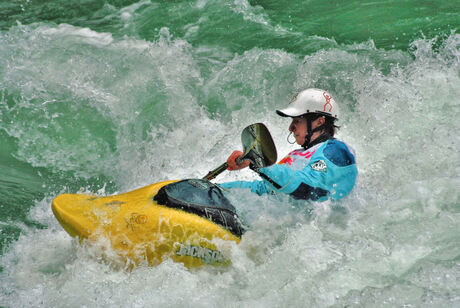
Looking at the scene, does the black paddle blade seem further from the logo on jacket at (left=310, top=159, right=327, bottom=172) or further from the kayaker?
the logo on jacket at (left=310, top=159, right=327, bottom=172)

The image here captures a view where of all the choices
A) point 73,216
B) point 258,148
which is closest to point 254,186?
point 258,148

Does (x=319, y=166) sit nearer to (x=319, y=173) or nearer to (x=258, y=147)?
(x=319, y=173)

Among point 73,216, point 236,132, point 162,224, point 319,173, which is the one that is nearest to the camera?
point 162,224

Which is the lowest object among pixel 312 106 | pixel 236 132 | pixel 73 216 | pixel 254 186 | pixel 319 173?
pixel 236 132

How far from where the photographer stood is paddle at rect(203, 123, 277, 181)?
3451 mm

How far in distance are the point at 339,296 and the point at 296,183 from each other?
2.73 feet

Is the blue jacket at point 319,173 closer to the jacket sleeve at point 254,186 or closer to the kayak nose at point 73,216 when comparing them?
the jacket sleeve at point 254,186

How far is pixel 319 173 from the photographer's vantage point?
351 centimetres

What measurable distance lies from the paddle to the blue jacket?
2.9 inches

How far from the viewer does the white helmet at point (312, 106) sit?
391cm

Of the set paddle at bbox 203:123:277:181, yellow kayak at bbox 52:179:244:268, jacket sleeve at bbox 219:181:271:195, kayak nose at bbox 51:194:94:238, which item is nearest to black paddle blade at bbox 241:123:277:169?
paddle at bbox 203:123:277:181

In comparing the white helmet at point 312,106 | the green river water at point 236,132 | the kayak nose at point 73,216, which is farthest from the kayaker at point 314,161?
the kayak nose at point 73,216

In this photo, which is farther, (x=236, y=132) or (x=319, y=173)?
(x=236, y=132)

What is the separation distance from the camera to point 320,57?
19.7 ft
